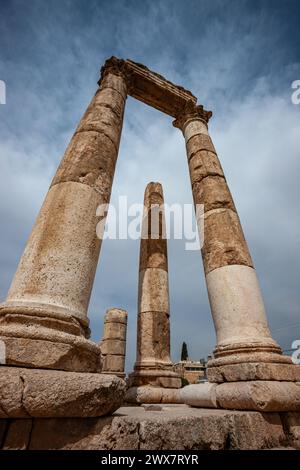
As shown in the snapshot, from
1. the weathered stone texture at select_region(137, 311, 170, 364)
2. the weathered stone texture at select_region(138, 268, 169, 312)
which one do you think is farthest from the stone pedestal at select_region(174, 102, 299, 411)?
the weathered stone texture at select_region(138, 268, 169, 312)

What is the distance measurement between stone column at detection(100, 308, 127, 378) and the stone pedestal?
384 inches

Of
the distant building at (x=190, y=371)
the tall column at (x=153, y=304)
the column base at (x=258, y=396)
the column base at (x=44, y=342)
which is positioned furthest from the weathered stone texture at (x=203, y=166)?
the distant building at (x=190, y=371)

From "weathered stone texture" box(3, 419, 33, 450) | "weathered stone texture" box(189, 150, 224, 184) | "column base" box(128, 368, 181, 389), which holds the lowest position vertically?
"weathered stone texture" box(3, 419, 33, 450)

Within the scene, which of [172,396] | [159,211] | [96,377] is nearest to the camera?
[96,377]

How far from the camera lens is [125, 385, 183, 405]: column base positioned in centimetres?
703

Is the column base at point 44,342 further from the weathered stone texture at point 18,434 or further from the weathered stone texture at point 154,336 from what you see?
the weathered stone texture at point 154,336

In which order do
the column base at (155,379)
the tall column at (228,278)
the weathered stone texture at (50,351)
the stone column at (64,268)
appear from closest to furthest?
1. the weathered stone texture at (50,351)
2. the stone column at (64,268)
3. the tall column at (228,278)
4. the column base at (155,379)

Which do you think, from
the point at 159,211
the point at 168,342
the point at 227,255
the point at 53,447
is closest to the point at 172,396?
the point at 168,342

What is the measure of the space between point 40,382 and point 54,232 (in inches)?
80.2

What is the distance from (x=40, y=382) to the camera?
2.35 meters

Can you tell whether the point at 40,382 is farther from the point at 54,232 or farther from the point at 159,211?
the point at 159,211

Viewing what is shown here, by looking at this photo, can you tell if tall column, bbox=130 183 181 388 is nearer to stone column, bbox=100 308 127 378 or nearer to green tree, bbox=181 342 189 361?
stone column, bbox=100 308 127 378

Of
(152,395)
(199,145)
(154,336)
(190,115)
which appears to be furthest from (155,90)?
(152,395)

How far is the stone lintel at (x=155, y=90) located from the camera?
8.73 m
